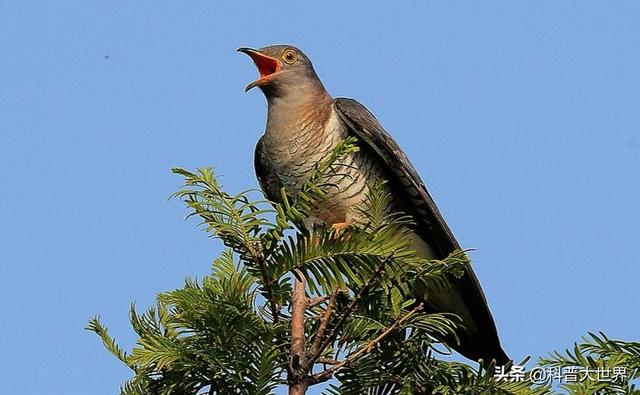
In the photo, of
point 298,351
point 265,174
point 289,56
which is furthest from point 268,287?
point 289,56

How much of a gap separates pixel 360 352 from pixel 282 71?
276 cm

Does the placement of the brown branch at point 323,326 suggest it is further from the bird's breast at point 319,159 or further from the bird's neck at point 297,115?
the bird's neck at point 297,115

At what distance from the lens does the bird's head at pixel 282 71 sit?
5203 mm

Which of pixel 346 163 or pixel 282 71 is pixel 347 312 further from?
pixel 282 71

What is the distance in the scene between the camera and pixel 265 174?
5320 mm

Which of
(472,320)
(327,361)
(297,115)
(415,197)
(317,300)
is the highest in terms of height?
(297,115)

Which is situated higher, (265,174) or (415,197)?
(265,174)

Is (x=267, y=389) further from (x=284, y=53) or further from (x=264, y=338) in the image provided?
(x=284, y=53)

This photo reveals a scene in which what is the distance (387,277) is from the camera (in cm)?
288

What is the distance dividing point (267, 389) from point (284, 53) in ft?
10.1

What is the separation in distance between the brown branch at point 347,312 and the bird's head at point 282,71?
97.1 inches

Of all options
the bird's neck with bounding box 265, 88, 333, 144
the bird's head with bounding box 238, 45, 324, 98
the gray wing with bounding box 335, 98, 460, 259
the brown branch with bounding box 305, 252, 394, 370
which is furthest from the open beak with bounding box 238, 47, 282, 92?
the brown branch with bounding box 305, 252, 394, 370

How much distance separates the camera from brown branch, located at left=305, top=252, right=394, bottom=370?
267 centimetres

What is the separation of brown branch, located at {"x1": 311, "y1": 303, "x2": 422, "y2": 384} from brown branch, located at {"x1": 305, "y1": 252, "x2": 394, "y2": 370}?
4cm
